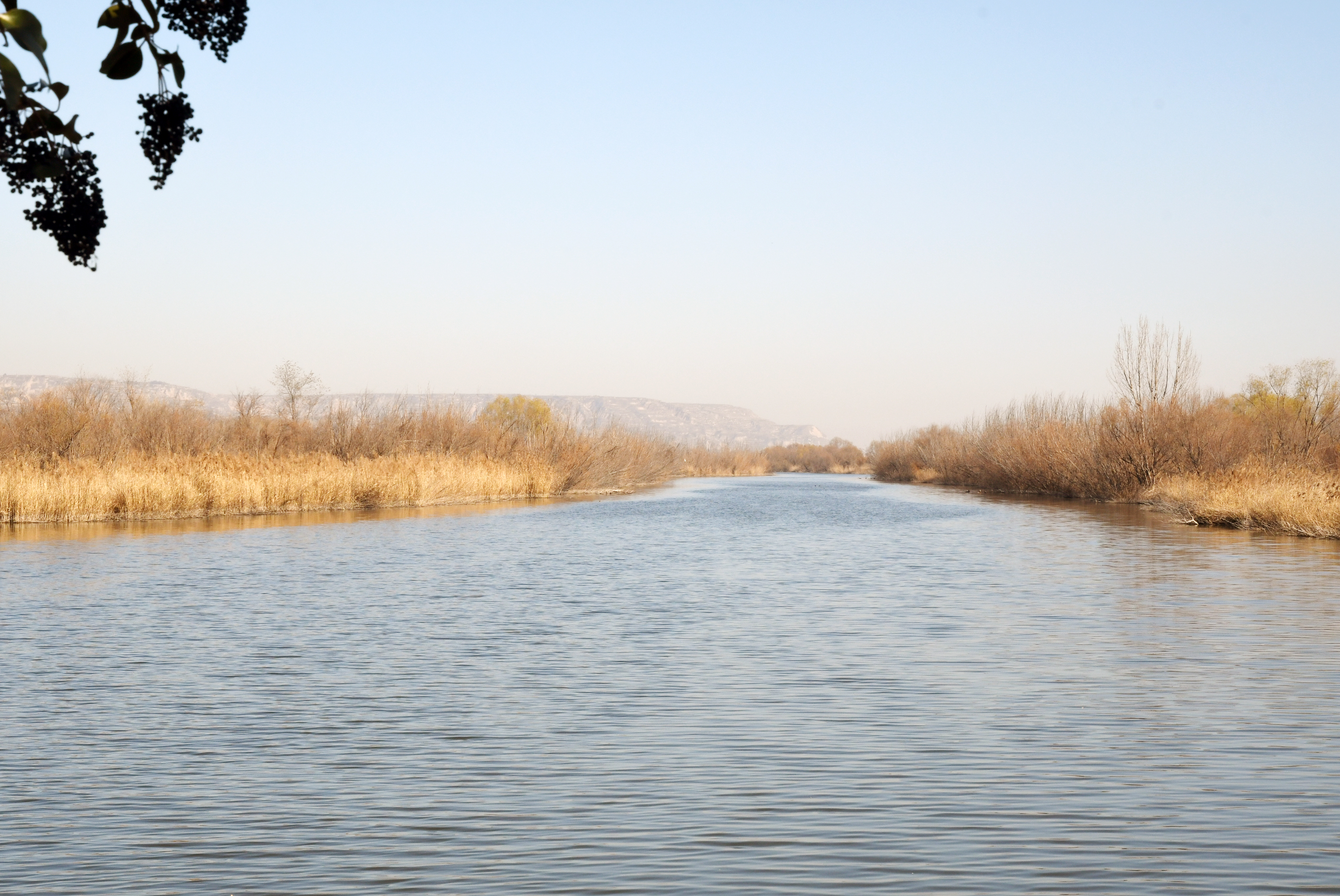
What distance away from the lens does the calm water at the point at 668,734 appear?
5094 mm

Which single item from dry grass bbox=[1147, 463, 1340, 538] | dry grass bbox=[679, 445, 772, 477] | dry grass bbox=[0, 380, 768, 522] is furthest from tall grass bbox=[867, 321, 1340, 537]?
dry grass bbox=[679, 445, 772, 477]

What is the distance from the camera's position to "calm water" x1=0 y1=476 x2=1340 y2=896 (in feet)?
16.7

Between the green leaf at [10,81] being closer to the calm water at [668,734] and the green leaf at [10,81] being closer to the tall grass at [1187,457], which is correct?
the calm water at [668,734]

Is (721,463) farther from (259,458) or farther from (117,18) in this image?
(117,18)

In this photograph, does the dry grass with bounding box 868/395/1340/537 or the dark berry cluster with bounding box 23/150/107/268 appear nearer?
the dark berry cluster with bounding box 23/150/107/268

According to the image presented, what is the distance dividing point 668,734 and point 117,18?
19.7ft

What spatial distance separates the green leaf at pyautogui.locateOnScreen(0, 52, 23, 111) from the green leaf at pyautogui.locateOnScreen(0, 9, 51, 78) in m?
0.05

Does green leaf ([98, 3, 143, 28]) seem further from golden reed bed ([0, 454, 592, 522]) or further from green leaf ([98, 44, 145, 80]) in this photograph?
golden reed bed ([0, 454, 592, 522])

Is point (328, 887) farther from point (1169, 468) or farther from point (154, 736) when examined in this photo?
point (1169, 468)

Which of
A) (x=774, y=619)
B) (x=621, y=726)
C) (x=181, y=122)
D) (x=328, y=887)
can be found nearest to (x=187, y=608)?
(x=774, y=619)

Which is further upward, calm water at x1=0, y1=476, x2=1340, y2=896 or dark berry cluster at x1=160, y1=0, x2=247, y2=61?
dark berry cluster at x1=160, y1=0, x2=247, y2=61

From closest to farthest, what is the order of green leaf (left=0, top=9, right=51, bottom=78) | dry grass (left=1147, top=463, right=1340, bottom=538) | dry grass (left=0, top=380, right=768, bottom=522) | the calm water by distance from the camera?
green leaf (left=0, top=9, right=51, bottom=78) → the calm water → dry grass (left=1147, top=463, right=1340, bottom=538) → dry grass (left=0, top=380, right=768, bottom=522)

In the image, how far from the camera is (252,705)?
330 inches

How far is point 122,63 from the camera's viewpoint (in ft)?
6.96
